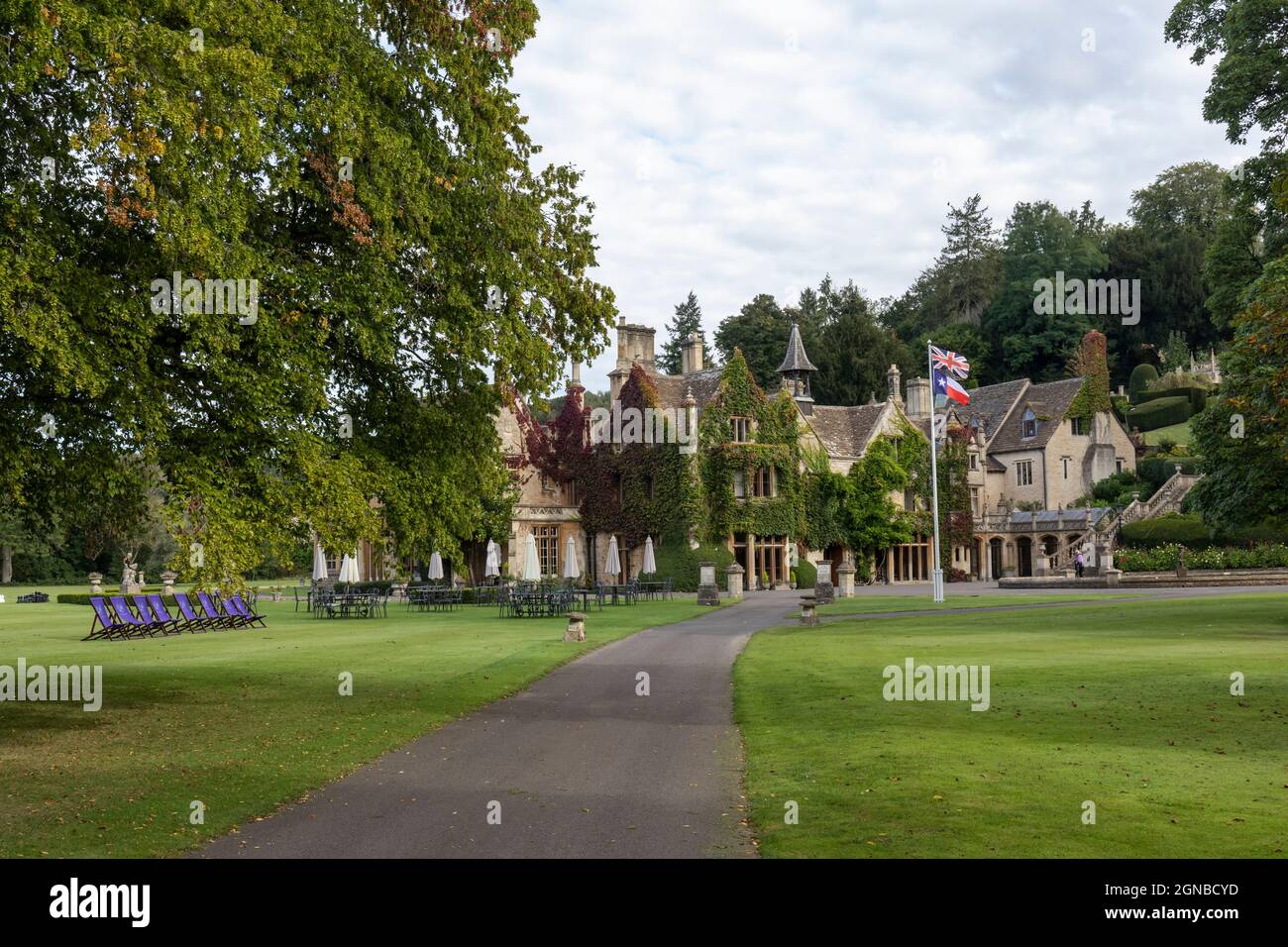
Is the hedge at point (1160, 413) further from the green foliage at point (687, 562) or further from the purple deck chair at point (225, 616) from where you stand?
the purple deck chair at point (225, 616)

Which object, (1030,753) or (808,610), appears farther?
(808,610)

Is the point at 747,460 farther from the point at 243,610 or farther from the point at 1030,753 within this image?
the point at 1030,753

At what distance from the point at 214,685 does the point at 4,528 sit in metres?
61.3

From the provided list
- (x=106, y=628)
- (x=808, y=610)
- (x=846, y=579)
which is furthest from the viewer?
(x=846, y=579)

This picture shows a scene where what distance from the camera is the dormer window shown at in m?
67.8

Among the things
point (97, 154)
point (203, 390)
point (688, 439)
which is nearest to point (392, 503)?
point (203, 390)

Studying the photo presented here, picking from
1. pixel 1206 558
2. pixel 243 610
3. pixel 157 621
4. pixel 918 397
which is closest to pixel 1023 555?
pixel 918 397

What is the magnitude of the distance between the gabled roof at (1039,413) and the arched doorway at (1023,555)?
20.4 feet

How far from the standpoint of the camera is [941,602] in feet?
123

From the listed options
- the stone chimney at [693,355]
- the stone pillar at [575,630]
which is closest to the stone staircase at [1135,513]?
the stone chimney at [693,355]

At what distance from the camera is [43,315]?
36.4 feet

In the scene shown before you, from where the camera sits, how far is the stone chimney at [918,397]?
6644 cm

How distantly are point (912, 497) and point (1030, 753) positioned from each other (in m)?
51.0

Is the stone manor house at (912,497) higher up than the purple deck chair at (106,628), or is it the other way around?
the stone manor house at (912,497)
